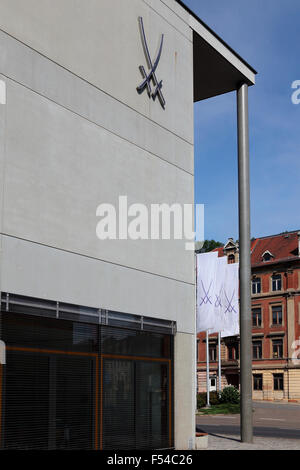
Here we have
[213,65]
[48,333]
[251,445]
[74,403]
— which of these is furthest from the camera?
[213,65]

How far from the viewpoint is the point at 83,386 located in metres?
15.8

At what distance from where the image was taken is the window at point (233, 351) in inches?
3059

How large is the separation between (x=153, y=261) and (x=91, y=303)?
3143mm

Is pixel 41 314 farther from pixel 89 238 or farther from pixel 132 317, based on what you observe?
pixel 132 317

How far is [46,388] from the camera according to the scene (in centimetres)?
1465


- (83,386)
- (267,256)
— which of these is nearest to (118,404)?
(83,386)

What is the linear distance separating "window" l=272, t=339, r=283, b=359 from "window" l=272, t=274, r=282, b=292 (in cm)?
613

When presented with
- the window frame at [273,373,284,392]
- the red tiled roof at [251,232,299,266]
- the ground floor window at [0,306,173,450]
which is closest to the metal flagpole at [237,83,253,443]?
the ground floor window at [0,306,173,450]

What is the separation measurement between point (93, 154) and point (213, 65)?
899cm

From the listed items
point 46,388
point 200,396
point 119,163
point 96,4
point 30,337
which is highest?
point 96,4

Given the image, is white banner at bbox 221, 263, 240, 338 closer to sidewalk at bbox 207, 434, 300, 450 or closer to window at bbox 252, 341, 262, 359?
sidewalk at bbox 207, 434, 300, 450

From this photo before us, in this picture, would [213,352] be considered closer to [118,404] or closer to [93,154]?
[118,404]
